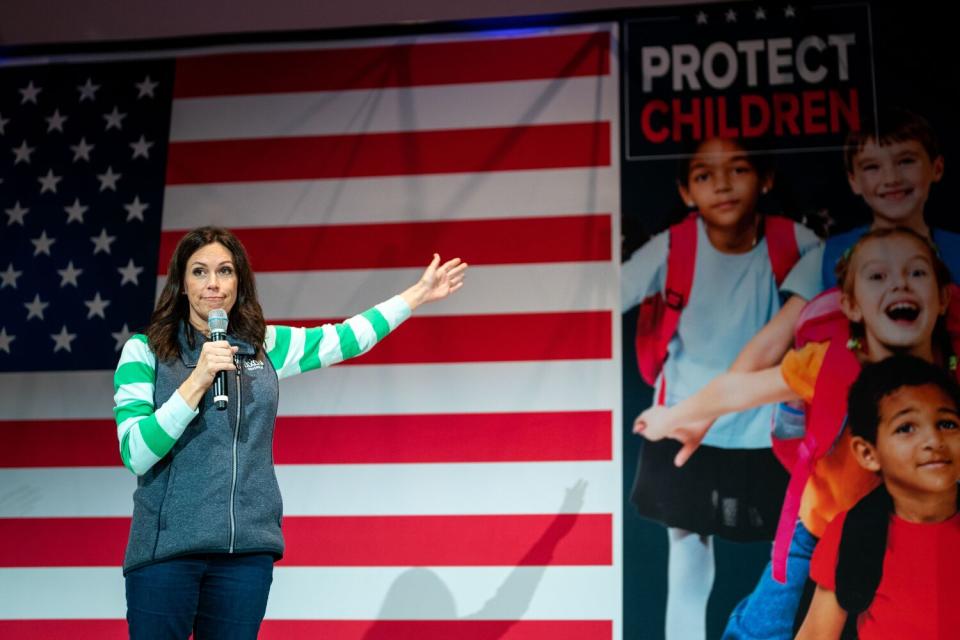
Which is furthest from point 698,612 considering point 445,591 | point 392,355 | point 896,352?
point 392,355

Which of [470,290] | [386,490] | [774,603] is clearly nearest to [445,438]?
[386,490]

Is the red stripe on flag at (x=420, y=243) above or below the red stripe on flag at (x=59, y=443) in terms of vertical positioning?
above

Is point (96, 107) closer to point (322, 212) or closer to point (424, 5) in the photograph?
point (322, 212)

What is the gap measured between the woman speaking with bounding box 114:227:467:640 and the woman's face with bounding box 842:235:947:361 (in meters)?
1.89

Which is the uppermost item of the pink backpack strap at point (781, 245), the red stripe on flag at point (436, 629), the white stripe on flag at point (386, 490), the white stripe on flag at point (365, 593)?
the pink backpack strap at point (781, 245)

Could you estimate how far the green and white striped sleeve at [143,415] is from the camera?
1894mm

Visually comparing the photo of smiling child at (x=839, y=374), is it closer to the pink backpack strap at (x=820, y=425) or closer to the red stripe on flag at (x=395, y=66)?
the pink backpack strap at (x=820, y=425)

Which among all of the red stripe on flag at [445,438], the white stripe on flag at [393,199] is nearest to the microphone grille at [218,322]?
the red stripe on flag at [445,438]

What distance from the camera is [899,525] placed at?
3.00 metres

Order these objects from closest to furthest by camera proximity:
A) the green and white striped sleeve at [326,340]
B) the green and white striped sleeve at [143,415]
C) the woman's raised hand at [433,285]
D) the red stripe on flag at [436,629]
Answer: the green and white striped sleeve at [143,415] → the green and white striped sleeve at [326,340] → the woman's raised hand at [433,285] → the red stripe on flag at [436,629]

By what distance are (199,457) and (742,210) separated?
1.96 meters

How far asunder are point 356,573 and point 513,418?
68 cm

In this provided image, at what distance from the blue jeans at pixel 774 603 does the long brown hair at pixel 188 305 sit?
1.72 metres

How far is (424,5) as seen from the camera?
3.49 metres
